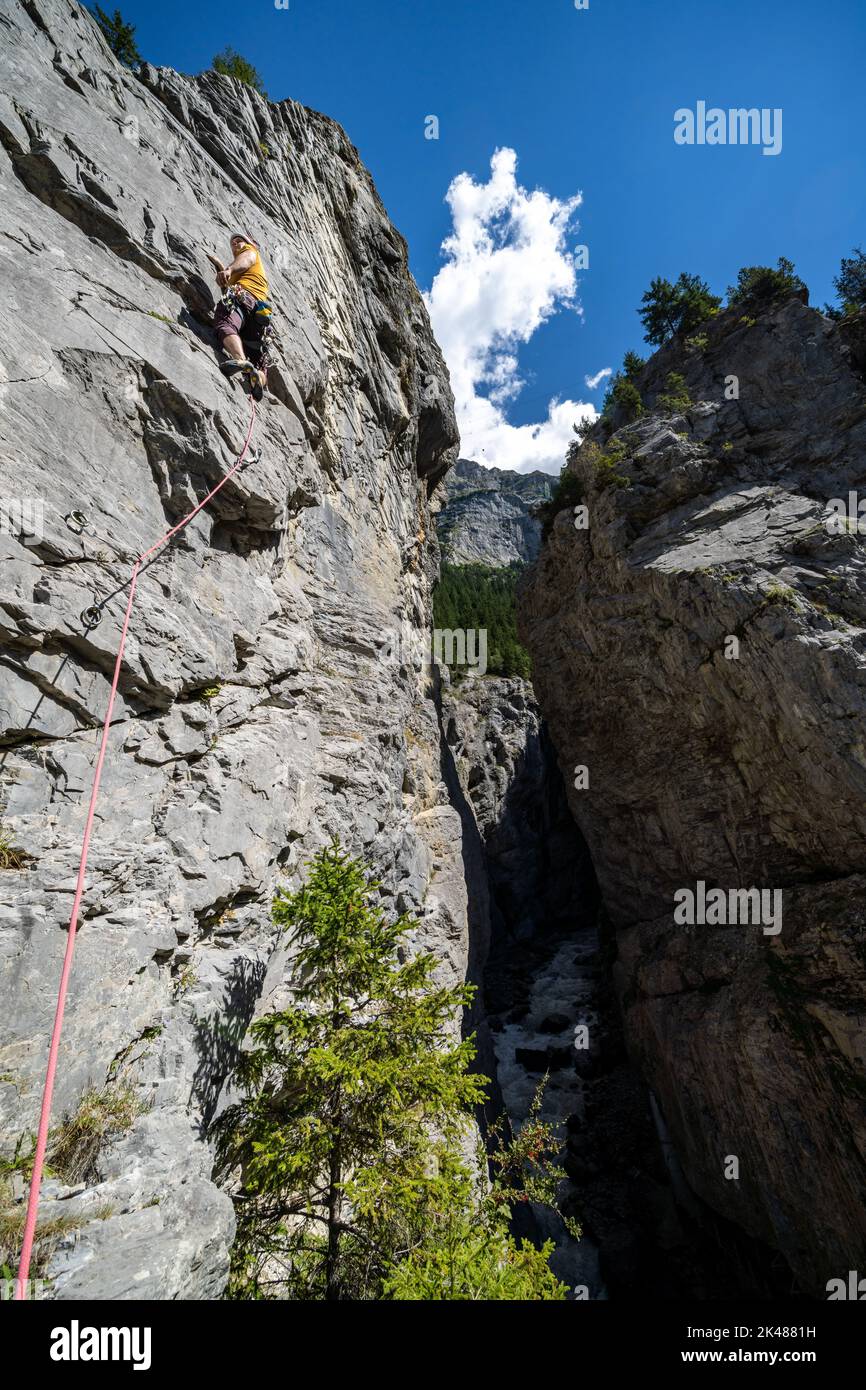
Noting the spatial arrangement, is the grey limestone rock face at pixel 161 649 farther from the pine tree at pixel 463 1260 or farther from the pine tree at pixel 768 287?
the pine tree at pixel 768 287

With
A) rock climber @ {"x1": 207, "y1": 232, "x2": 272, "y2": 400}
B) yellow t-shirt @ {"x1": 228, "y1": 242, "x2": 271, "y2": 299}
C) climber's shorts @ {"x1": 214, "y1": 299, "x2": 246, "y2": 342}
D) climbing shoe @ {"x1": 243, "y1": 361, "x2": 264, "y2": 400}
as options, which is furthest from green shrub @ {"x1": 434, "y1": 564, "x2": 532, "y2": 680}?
climber's shorts @ {"x1": 214, "y1": 299, "x2": 246, "y2": 342}

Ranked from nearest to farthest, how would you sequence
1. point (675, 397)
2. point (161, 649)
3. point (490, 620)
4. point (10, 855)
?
point (10, 855), point (161, 649), point (675, 397), point (490, 620)

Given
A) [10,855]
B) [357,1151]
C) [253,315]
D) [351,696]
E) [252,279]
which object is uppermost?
[252,279]

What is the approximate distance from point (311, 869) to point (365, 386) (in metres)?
15.7

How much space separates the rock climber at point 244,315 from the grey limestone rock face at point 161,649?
43cm

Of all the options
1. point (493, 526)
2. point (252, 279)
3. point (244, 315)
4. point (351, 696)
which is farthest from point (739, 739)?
point (493, 526)

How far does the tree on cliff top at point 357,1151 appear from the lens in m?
5.54

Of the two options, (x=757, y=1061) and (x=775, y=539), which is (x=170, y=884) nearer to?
(x=757, y=1061)

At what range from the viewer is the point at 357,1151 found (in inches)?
255

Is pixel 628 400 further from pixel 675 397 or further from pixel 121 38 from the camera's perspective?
pixel 121 38

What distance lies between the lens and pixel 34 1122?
459cm

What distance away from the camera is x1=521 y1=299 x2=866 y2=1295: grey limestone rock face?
13594 mm

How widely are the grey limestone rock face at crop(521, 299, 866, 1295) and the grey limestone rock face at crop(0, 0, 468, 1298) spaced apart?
9.02 metres

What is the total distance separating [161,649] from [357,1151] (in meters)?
6.98
